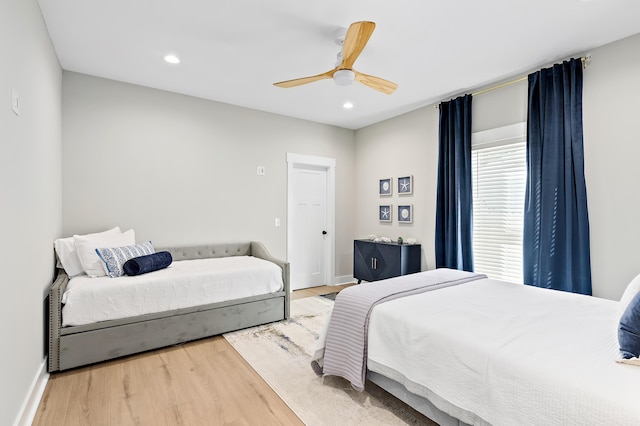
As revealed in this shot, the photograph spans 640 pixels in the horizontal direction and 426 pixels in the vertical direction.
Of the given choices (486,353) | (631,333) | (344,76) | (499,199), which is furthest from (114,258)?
(499,199)

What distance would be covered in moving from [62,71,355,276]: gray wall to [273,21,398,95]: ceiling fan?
1.80 metres

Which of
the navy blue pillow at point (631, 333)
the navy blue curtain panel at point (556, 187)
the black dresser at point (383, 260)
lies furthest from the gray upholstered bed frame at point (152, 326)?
the navy blue pillow at point (631, 333)

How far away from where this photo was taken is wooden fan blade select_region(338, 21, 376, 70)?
206 cm

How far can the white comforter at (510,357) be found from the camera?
1214 mm

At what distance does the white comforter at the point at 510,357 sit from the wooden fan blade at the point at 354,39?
1817 millimetres

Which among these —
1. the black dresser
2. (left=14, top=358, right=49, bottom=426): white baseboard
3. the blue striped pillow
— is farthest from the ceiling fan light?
(left=14, top=358, right=49, bottom=426): white baseboard

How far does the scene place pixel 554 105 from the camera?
3.04 meters

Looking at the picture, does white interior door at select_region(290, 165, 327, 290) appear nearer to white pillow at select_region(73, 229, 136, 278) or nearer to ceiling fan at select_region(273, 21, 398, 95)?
ceiling fan at select_region(273, 21, 398, 95)

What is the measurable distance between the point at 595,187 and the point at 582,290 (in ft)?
3.05

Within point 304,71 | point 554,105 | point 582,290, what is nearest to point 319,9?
point 304,71

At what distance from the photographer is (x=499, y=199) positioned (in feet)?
12.0

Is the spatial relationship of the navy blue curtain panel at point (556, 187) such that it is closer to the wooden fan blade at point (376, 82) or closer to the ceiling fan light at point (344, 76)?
the wooden fan blade at point (376, 82)

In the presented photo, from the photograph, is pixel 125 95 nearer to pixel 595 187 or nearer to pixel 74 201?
pixel 74 201

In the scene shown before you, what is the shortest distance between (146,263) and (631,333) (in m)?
→ 3.47
